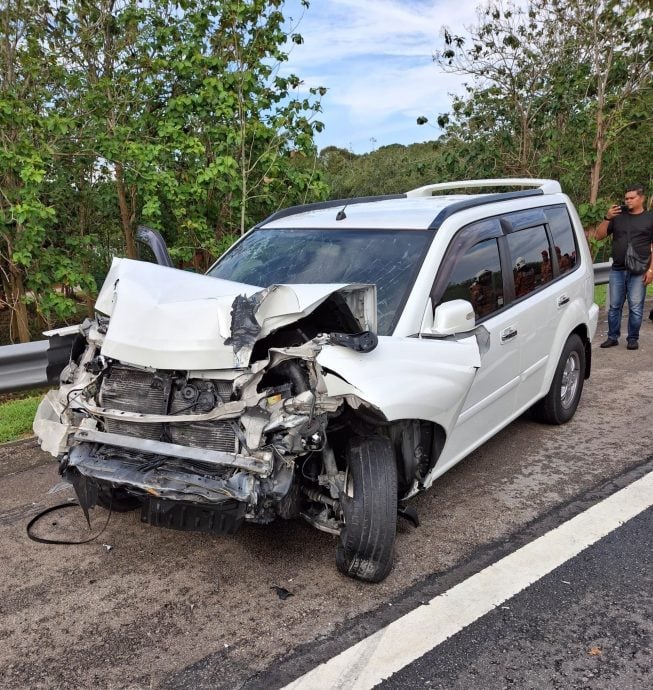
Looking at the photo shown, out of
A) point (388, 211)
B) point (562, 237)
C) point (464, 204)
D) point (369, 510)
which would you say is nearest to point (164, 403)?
point (369, 510)

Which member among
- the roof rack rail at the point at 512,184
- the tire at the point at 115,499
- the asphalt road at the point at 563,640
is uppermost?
the roof rack rail at the point at 512,184

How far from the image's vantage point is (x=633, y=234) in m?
7.20

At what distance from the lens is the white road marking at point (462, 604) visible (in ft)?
7.61

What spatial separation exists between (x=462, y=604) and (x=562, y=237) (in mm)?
3180

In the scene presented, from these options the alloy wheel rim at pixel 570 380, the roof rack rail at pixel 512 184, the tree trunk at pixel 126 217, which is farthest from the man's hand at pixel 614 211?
the tree trunk at pixel 126 217

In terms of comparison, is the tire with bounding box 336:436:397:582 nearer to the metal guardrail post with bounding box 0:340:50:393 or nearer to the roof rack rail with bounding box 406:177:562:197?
the roof rack rail with bounding box 406:177:562:197

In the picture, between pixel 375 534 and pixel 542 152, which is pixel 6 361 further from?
pixel 542 152

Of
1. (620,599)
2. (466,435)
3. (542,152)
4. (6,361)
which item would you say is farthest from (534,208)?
(542,152)

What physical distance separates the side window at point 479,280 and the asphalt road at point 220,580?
3.70ft

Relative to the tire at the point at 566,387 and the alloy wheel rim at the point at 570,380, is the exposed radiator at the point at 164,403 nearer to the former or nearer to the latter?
the tire at the point at 566,387

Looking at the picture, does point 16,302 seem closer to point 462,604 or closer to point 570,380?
point 570,380

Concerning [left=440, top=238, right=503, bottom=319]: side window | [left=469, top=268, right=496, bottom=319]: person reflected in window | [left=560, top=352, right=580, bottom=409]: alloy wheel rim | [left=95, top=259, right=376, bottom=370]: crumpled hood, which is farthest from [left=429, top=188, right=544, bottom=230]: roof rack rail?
[left=560, top=352, right=580, bottom=409]: alloy wheel rim

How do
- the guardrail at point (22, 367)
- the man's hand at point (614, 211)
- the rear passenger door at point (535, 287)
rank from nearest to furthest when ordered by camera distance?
the rear passenger door at point (535, 287), the guardrail at point (22, 367), the man's hand at point (614, 211)

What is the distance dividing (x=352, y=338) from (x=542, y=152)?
1179 centimetres
